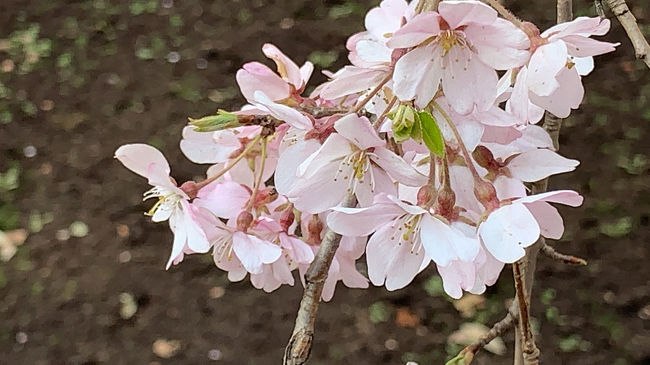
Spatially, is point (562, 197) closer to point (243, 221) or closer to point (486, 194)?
point (486, 194)

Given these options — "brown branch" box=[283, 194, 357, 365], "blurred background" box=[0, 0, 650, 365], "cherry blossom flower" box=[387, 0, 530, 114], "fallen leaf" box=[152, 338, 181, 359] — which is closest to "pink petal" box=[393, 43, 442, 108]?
"cherry blossom flower" box=[387, 0, 530, 114]

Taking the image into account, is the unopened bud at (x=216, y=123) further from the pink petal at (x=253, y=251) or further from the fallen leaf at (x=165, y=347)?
the fallen leaf at (x=165, y=347)

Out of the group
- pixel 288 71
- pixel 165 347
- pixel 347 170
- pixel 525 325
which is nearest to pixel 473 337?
pixel 165 347

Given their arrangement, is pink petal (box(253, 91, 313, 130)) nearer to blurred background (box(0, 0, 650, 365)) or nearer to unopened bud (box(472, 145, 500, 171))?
unopened bud (box(472, 145, 500, 171))

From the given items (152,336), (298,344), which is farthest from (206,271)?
(298,344)

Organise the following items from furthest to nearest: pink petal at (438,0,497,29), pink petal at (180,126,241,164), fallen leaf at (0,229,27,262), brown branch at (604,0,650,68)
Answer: fallen leaf at (0,229,27,262), pink petal at (180,126,241,164), brown branch at (604,0,650,68), pink petal at (438,0,497,29)

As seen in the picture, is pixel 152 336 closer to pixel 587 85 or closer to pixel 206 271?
pixel 206 271
